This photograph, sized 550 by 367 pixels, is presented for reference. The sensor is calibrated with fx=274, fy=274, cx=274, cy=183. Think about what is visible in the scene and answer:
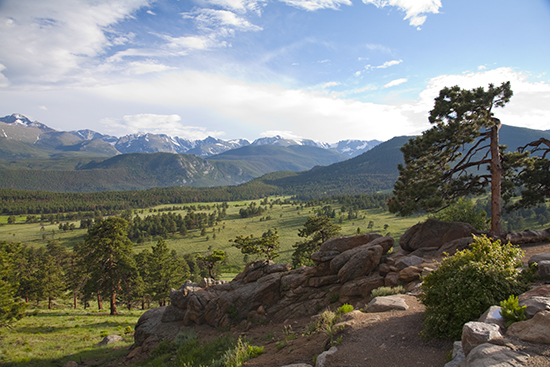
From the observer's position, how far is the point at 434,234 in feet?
76.2

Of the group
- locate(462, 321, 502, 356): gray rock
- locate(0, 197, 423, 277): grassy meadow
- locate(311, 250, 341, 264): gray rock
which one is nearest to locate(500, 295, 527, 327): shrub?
locate(462, 321, 502, 356): gray rock

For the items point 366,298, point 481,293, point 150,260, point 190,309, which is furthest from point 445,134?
point 150,260

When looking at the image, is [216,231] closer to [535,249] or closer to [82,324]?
[82,324]

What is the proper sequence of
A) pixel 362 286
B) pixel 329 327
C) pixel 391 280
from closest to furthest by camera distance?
1. pixel 329 327
2. pixel 391 280
3. pixel 362 286

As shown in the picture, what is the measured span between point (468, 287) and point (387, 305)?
4.27 metres

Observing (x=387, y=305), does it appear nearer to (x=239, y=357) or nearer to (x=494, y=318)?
(x=494, y=318)

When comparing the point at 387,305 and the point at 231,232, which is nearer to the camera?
the point at 387,305

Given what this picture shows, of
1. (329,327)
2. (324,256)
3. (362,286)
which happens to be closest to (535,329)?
(329,327)

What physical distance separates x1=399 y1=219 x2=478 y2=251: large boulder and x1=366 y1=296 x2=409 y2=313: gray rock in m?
12.1

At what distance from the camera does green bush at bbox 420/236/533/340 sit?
833cm

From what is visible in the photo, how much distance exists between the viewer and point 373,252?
20.9 m

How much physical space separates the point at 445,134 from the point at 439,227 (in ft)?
25.9

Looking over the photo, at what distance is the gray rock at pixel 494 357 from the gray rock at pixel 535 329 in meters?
0.69

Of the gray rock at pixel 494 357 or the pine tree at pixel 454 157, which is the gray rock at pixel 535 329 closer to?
the gray rock at pixel 494 357
